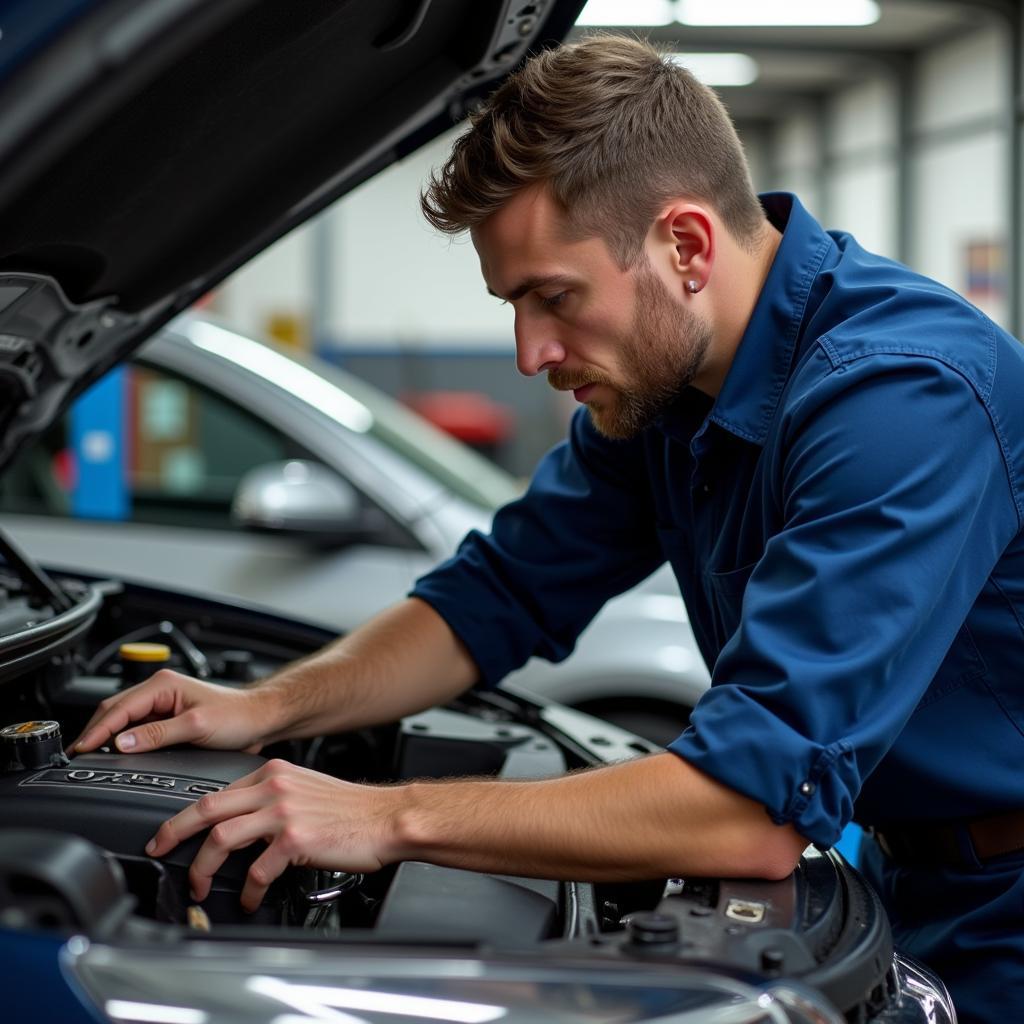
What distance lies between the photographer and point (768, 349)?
1.45 m

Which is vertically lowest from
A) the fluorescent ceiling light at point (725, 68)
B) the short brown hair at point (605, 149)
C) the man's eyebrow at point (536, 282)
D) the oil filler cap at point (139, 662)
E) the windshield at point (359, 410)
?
the oil filler cap at point (139, 662)

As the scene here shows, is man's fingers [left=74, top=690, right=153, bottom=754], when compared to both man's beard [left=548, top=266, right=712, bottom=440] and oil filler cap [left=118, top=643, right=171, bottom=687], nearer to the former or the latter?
oil filler cap [left=118, top=643, right=171, bottom=687]

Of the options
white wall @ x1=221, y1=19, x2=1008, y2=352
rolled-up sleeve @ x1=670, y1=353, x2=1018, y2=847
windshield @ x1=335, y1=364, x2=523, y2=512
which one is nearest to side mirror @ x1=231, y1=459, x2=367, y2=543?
windshield @ x1=335, y1=364, x2=523, y2=512

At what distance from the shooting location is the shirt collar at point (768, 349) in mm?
1430

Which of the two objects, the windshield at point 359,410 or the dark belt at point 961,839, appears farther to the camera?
the windshield at point 359,410

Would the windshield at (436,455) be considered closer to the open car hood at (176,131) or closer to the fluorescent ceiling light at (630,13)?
the open car hood at (176,131)

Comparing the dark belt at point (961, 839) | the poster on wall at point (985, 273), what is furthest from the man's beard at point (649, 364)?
the poster on wall at point (985, 273)

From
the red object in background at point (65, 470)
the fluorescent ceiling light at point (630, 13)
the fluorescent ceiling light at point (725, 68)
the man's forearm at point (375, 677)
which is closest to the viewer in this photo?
the man's forearm at point (375, 677)

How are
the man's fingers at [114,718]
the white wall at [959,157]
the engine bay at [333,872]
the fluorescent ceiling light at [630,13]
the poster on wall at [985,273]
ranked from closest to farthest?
1. the engine bay at [333,872]
2. the man's fingers at [114,718]
3. the fluorescent ceiling light at [630,13]
4. the white wall at [959,157]
5. the poster on wall at [985,273]

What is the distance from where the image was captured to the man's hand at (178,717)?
59.1 inches

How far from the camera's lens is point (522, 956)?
0.92 meters

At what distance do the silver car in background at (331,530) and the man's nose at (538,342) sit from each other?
1580 mm

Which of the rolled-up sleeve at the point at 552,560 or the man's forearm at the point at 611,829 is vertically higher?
the rolled-up sleeve at the point at 552,560

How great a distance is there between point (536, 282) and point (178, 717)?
65 cm
